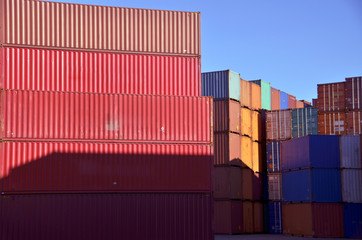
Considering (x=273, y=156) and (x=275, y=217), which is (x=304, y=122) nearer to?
(x=273, y=156)

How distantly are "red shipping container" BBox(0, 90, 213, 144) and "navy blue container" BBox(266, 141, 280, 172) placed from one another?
1701 centimetres

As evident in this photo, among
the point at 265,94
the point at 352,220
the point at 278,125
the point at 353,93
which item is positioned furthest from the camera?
the point at 265,94

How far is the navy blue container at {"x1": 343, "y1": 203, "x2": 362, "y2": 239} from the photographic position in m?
36.1

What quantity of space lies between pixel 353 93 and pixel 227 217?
1199 cm

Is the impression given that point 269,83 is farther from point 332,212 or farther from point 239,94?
point 332,212

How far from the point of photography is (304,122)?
142 ft

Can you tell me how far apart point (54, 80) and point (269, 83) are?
25.0 metres

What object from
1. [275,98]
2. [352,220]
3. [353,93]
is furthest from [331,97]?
[275,98]

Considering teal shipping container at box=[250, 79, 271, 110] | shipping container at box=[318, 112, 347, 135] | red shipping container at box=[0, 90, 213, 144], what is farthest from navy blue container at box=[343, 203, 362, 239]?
red shipping container at box=[0, 90, 213, 144]

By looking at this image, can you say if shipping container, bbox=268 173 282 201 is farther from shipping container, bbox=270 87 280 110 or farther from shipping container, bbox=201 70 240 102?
shipping container, bbox=270 87 280 110

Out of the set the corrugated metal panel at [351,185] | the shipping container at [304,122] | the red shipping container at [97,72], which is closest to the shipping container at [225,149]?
the shipping container at [304,122]

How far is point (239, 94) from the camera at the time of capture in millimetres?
42188

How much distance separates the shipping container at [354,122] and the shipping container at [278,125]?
5643 millimetres

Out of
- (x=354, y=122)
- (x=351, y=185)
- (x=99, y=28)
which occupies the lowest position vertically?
(x=351, y=185)
